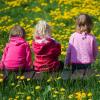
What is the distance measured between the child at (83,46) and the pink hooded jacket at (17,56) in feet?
2.21

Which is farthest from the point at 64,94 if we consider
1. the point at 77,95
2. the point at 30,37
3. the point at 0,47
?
the point at 30,37

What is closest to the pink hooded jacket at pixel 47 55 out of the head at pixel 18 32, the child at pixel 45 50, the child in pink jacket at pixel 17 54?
the child at pixel 45 50

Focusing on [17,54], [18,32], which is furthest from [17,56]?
[18,32]

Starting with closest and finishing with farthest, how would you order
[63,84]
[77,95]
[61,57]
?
[77,95] → [63,84] → [61,57]

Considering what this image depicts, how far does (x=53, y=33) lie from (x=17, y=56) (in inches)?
116

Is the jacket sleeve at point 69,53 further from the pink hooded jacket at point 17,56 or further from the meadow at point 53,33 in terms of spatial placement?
the pink hooded jacket at point 17,56

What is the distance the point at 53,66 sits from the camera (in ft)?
25.9

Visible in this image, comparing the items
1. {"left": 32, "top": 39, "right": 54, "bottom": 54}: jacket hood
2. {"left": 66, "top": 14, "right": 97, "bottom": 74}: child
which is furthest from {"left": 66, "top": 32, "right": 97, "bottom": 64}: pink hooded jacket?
{"left": 32, "top": 39, "right": 54, "bottom": 54}: jacket hood

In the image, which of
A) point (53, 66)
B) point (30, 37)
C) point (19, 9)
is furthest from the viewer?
point (19, 9)

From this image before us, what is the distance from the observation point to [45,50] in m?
7.93

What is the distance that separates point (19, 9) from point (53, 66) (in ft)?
17.8

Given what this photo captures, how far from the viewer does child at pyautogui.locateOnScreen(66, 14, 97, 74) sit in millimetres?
8180

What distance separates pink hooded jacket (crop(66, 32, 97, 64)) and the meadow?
216 mm

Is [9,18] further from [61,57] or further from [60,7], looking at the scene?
[61,57]
